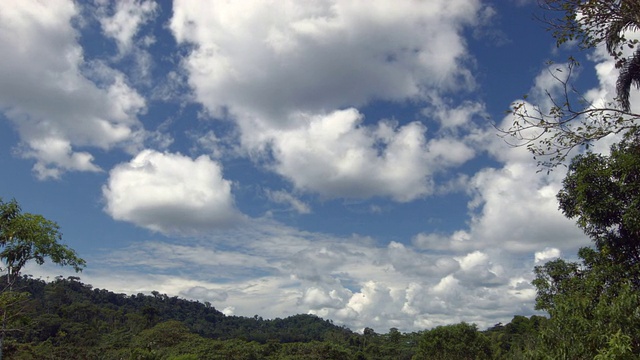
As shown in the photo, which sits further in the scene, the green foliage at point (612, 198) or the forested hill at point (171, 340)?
the forested hill at point (171, 340)

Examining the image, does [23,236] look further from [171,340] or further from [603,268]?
[171,340]

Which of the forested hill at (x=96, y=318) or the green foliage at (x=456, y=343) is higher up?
the forested hill at (x=96, y=318)

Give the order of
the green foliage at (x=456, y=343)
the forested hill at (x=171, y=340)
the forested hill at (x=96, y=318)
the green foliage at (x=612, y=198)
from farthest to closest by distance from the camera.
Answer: the forested hill at (x=96, y=318) → the green foliage at (x=456, y=343) → the forested hill at (x=171, y=340) → the green foliage at (x=612, y=198)

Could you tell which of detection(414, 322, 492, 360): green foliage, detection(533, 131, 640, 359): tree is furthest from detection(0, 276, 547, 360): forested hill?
detection(533, 131, 640, 359): tree

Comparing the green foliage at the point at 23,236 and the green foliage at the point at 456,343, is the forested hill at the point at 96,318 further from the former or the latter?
the green foliage at the point at 456,343

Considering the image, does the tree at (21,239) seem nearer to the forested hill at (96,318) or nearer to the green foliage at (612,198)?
the forested hill at (96,318)

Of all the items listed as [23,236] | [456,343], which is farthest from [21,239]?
[456,343]

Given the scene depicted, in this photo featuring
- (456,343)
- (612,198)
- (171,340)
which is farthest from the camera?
(171,340)

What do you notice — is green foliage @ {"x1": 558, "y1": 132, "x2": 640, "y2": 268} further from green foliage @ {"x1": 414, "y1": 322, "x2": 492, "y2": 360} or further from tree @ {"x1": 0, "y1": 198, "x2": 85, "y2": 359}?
green foliage @ {"x1": 414, "y1": 322, "x2": 492, "y2": 360}

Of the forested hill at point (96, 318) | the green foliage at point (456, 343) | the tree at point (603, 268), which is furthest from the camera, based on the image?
the forested hill at point (96, 318)

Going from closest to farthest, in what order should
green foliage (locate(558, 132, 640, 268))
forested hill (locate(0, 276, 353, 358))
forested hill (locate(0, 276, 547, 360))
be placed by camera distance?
green foliage (locate(558, 132, 640, 268)) → forested hill (locate(0, 276, 547, 360)) → forested hill (locate(0, 276, 353, 358))

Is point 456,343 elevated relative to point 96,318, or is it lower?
lower

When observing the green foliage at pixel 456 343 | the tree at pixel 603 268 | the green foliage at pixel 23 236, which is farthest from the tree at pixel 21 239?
the green foliage at pixel 456 343

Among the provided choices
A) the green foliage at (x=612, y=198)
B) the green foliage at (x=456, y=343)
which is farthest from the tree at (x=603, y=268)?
the green foliage at (x=456, y=343)
